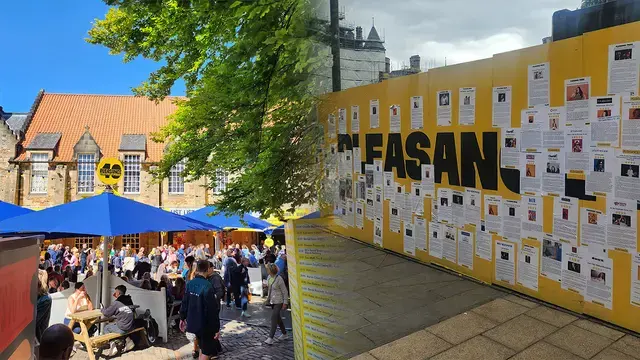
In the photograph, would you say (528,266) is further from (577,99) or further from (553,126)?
(577,99)

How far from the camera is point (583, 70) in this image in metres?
2.15

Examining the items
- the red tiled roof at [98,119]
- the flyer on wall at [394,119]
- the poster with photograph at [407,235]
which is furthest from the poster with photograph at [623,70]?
the red tiled roof at [98,119]

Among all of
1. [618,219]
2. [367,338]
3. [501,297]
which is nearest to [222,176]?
[501,297]

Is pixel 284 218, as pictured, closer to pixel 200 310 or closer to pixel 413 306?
pixel 413 306

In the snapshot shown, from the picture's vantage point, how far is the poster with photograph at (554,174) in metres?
2.19

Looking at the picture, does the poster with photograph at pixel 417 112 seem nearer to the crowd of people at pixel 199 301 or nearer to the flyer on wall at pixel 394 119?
the flyer on wall at pixel 394 119

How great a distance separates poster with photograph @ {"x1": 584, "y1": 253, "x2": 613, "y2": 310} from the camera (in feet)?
7.77

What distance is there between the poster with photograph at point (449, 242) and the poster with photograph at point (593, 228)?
70 centimetres

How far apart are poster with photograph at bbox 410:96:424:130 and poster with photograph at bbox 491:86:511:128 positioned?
500 mm

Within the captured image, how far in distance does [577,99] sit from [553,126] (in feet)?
0.49

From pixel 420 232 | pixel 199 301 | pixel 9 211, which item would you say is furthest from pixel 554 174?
pixel 9 211

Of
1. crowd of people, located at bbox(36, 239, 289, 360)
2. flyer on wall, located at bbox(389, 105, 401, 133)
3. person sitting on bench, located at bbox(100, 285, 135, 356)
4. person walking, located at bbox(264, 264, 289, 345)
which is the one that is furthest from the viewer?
person sitting on bench, located at bbox(100, 285, 135, 356)

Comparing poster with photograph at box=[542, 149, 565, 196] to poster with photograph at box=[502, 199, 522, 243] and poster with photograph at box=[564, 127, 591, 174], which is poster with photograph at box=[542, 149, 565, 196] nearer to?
poster with photograph at box=[564, 127, 591, 174]

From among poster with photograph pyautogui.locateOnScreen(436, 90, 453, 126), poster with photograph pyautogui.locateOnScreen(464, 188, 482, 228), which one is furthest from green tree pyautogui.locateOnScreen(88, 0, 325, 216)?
poster with photograph pyautogui.locateOnScreen(464, 188, 482, 228)
